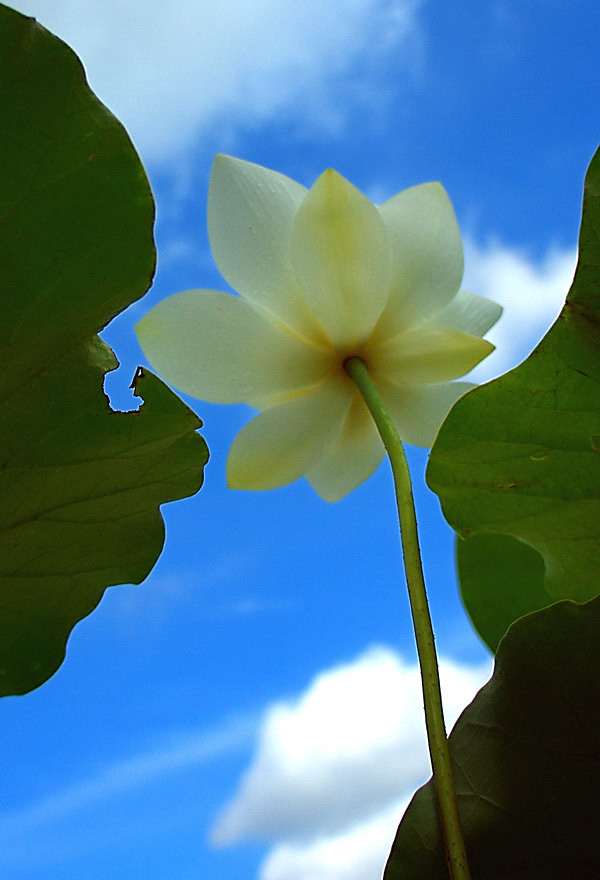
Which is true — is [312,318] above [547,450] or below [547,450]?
above

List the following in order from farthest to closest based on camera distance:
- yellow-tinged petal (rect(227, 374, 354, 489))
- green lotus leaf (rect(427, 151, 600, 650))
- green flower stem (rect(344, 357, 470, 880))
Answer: yellow-tinged petal (rect(227, 374, 354, 489)) < green lotus leaf (rect(427, 151, 600, 650)) < green flower stem (rect(344, 357, 470, 880))

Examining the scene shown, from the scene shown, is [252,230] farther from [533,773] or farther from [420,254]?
[533,773]

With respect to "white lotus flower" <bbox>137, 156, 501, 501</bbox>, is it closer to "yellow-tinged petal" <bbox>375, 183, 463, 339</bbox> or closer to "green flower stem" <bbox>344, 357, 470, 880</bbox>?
"yellow-tinged petal" <bbox>375, 183, 463, 339</bbox>

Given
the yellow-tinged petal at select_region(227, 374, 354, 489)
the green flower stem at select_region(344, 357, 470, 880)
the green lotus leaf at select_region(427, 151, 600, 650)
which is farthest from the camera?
the yellow-tinged petal at select_region(227, 374, 354, 489)

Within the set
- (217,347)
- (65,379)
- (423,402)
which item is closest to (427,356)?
(423,402)

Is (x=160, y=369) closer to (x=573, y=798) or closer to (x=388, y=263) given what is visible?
(x=388, y=263)

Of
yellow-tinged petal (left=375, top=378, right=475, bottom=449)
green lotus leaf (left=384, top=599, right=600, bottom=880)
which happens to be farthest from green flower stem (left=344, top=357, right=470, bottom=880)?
yellow-tinged petal (left=375, top=378, right=475, bottom=449)

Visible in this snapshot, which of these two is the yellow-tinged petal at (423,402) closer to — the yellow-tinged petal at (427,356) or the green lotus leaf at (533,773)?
the yellow-tinged petal at (427,356)
